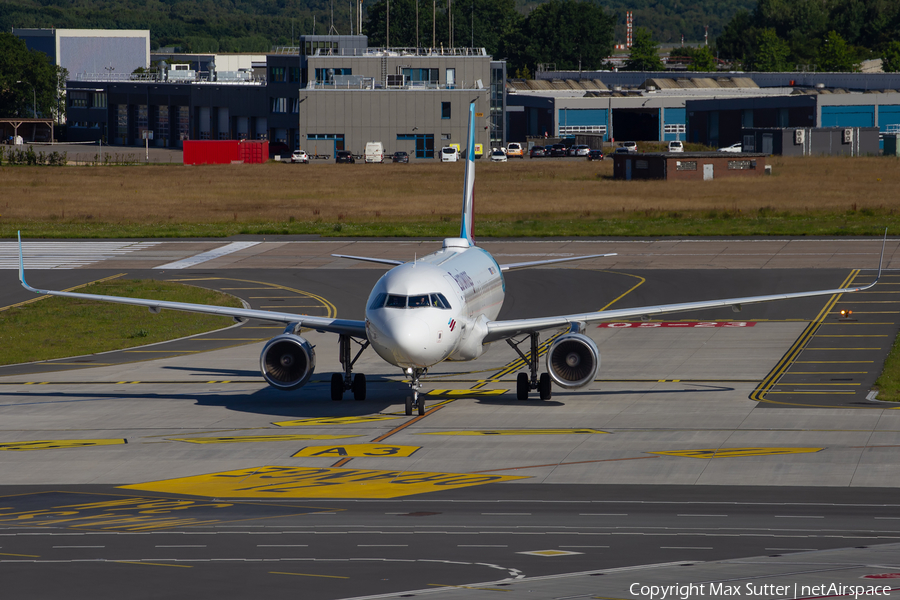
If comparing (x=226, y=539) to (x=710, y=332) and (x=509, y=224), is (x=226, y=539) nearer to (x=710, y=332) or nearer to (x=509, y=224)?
(x=710, y=332)

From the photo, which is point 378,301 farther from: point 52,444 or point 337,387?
point 52,444

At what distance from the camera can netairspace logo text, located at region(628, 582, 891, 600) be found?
50.2ft

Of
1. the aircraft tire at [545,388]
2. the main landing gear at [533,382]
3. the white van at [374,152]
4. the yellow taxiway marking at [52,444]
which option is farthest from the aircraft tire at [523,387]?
the white van at [374,152]

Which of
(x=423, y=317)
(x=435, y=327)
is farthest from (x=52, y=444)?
(x=435, y=327)

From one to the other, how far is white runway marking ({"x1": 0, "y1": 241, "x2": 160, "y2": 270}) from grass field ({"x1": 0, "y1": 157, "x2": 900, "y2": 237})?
216 inches

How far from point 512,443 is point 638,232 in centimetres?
5622

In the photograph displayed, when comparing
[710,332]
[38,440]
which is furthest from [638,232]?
[38,440]

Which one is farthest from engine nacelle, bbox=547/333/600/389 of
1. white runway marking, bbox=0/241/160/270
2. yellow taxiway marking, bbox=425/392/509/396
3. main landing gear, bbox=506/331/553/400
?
white runway marking, bbox=0/241/160/270

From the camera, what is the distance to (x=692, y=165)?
127000 millimetres

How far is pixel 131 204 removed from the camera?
359 feet

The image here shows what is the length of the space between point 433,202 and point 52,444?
79.7 meters

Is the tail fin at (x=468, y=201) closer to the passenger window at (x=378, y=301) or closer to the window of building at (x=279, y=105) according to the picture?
the passenger window at (x=378, y=301)

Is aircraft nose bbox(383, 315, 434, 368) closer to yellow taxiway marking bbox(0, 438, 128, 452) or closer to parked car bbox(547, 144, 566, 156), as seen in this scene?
yellow taxiway marking bbox(0, 438, 128, 452)

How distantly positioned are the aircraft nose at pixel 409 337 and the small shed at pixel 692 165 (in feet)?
331
